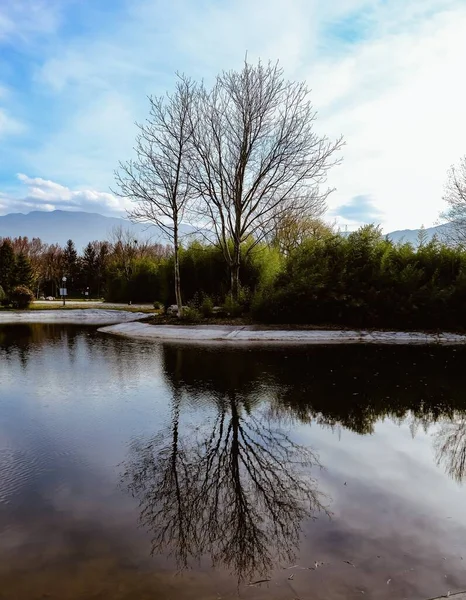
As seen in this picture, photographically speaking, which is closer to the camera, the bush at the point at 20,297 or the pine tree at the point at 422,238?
the pine tree at the point at 422,238

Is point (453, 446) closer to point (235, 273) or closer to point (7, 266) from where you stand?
point (235, 273)

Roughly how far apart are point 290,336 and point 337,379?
644 cm

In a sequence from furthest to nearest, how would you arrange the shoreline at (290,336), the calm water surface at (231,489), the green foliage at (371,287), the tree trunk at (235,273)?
the tree trunk at (235,273)
the green foliage at (371,287)
the shoreline at (290,336)
the calm water surface at (231,489)

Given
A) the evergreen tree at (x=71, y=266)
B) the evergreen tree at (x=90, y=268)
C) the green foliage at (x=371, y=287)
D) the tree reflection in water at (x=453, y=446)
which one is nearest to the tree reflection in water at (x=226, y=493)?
the tree reflection in water at (x=453, y=446)

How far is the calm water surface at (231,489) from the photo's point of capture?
2773 millimetres

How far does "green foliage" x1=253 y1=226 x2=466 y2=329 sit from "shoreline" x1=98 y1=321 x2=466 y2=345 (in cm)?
100

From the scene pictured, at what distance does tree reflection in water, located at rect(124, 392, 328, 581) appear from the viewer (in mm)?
3090

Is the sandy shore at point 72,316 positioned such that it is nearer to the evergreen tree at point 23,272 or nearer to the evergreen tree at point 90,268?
the evergreen tree at point 23,272

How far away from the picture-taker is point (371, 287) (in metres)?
16.3

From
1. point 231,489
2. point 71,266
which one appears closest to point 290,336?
point 231,489

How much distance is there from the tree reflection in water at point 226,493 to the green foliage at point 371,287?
11292 millimetres

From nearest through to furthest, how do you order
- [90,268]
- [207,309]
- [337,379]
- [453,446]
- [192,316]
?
1. [453,446]
2. [337,379]
3. [192,316]
4. [207,309]
5. [90,268]

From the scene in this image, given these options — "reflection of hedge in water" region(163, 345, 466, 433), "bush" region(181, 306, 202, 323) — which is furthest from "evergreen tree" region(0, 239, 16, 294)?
"reflection of hedge in water" region(163, 345, 466, 433)

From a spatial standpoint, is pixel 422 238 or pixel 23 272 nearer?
pixel 422 238
